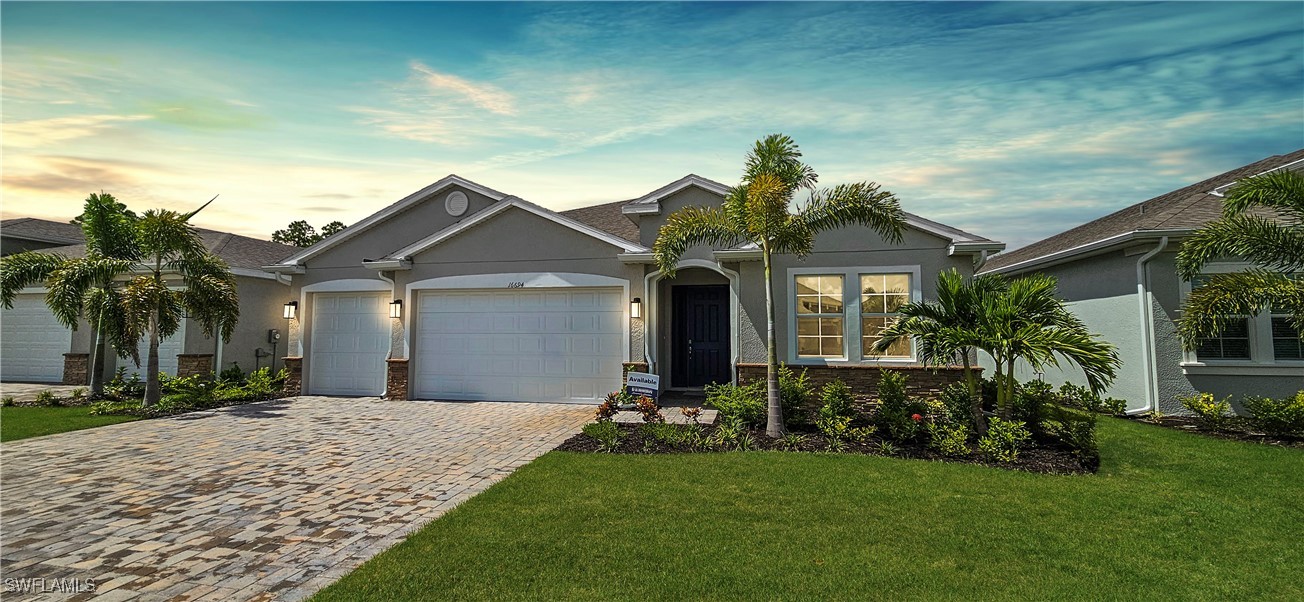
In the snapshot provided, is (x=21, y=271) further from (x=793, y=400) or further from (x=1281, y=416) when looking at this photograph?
(x=1281, y=416)

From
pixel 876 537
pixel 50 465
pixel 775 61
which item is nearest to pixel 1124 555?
pixel 876 537

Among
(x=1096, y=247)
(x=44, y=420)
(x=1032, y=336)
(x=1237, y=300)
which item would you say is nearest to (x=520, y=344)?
(x=44, y=420)

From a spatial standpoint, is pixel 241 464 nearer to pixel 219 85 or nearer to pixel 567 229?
pixel 219 85

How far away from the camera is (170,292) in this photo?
1123 centimetres

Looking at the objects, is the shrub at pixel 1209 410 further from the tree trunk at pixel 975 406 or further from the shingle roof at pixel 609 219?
the shingle roof at pixel 609 219

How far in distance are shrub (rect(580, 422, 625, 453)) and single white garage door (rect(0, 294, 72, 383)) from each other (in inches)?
680

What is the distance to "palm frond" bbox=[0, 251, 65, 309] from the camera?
39.2ft

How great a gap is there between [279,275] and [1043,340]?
15637mm

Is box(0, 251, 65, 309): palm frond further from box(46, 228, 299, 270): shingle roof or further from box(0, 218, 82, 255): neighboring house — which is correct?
box(0, 218, 82, 255): neighboring house

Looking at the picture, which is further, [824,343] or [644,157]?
[644,157]

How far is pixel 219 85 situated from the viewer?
8422mm

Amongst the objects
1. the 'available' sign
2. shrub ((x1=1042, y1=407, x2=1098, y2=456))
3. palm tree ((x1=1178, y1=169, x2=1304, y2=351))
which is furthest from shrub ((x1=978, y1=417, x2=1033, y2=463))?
the 'available' sign

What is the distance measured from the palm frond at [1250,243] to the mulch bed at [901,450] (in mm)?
3655

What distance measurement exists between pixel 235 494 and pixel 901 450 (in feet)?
24.9
